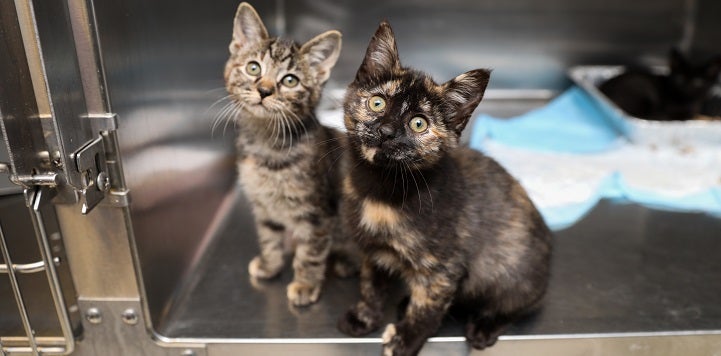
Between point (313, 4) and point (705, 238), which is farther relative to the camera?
point (313, 4)

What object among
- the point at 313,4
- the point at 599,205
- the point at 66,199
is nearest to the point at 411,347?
the point at 66,199

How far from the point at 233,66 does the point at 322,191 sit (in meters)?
0.34

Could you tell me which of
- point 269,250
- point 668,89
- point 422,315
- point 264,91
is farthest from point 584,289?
point 668,89

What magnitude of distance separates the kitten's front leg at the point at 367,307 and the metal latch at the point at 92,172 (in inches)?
21.6

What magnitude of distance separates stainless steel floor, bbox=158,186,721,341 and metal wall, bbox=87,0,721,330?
0.26 ft

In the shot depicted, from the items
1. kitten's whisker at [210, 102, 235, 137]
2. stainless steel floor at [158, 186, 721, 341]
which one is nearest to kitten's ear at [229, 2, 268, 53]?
kitten's whisker at [210, 102, 235, 137]

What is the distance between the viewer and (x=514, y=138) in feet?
6.70

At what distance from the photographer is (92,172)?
0.99 m

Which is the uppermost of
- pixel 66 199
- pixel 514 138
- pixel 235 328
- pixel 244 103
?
pixel 244 103

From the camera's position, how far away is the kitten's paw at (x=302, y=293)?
127 cm

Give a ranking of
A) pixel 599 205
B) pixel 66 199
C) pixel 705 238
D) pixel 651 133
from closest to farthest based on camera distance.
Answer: pixel 66 199
pixel 705 238
pixel 599 205
pixel 651 133

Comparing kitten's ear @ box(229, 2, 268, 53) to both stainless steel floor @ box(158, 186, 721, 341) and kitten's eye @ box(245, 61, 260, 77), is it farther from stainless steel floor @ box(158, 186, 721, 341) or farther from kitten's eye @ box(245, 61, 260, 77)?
stainless steel floor @ box(158, 186, 721, 341)

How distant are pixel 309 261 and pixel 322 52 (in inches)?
18.7

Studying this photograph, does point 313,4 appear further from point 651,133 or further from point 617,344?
point 617,344
